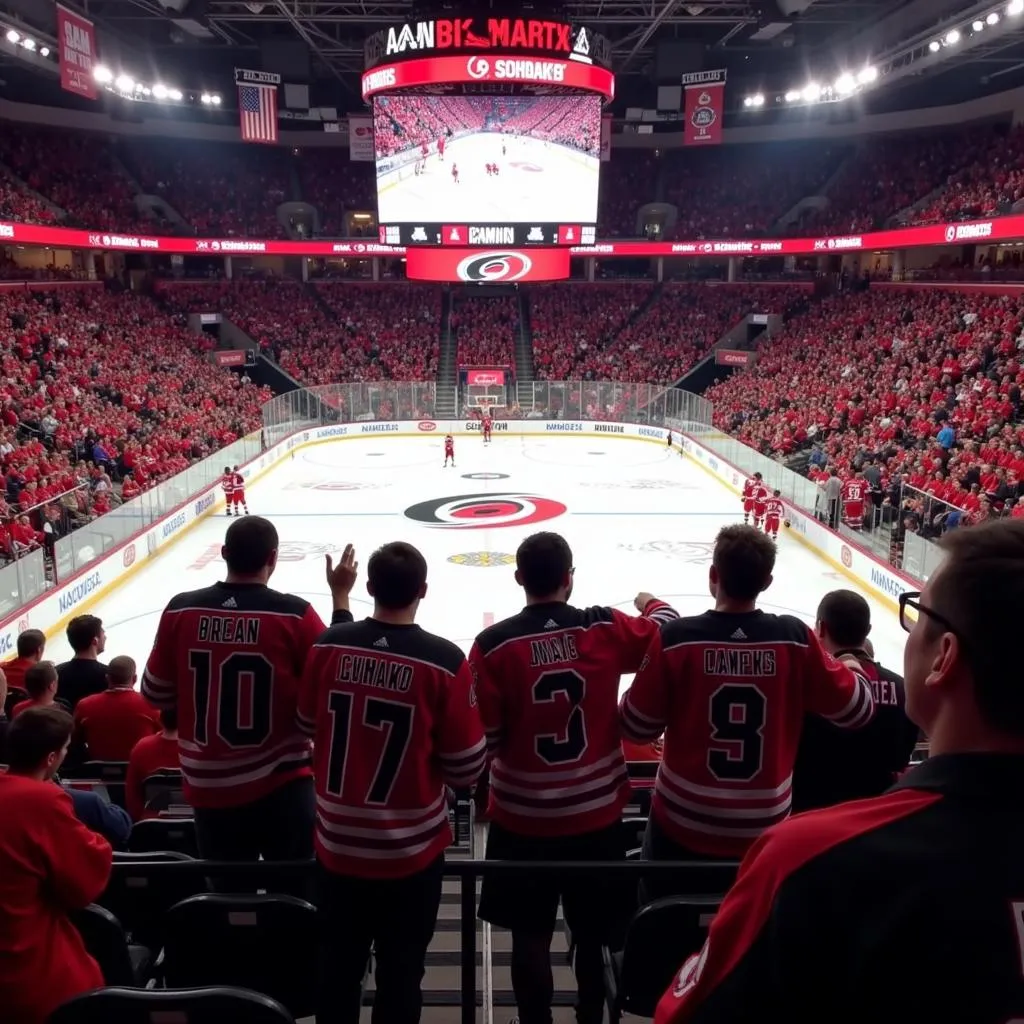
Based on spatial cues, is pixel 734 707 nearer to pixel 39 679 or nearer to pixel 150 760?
pixel 150 760

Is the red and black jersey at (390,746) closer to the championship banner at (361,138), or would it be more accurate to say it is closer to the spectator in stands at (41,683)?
the spectator in stands at (41,683)

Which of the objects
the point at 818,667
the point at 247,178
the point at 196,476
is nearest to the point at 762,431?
the point at 196,476

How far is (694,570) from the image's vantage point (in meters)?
18.2

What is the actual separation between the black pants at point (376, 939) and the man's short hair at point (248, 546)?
1.34 m

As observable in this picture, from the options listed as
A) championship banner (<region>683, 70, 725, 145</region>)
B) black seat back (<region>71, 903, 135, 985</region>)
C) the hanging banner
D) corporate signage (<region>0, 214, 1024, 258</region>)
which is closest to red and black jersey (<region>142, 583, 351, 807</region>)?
black seat back (<region>71, 903, 135, 985</region>)

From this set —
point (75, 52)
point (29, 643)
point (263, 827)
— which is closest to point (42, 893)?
point (263, 827)

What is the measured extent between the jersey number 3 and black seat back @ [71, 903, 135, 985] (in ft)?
Answer: 6.93

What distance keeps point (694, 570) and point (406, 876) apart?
15421mm

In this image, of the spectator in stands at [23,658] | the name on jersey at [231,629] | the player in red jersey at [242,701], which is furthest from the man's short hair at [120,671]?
the name on jersey at [231,629]

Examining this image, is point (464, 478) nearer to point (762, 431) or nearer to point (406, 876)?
point (762, 431)

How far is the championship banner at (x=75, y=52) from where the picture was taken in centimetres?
2139

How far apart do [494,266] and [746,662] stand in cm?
2725

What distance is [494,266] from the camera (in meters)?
29.4

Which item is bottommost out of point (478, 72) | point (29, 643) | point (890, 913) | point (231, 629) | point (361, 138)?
point (29, 643)
